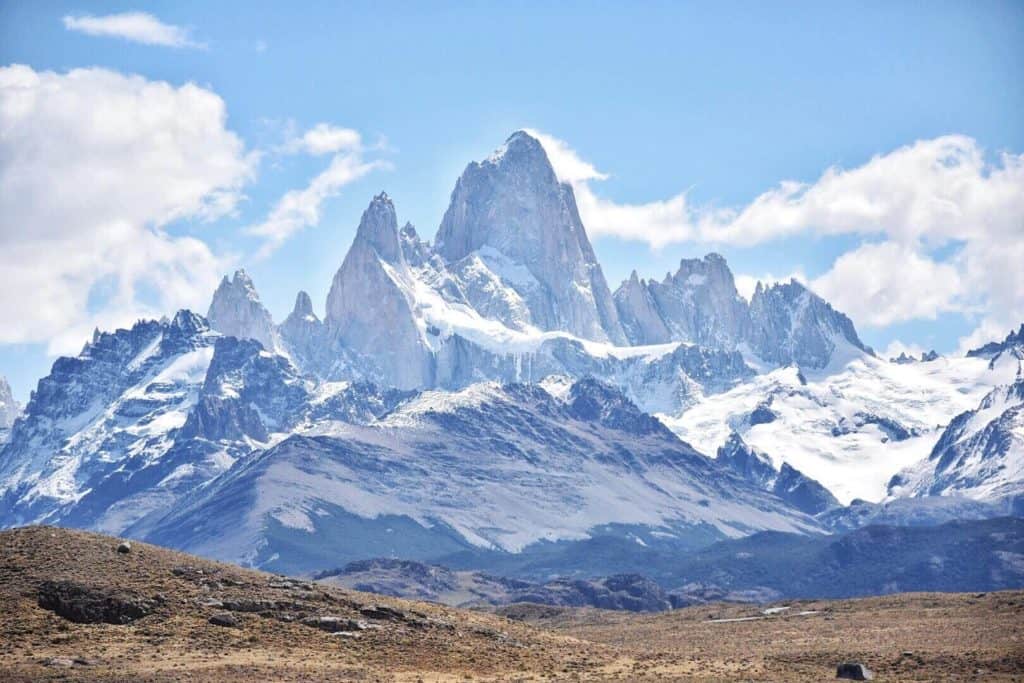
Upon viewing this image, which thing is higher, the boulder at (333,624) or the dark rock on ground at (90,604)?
the dark rock on ground at (90,604)

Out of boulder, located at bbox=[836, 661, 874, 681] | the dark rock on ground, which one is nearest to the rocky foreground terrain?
the dark rock on ground

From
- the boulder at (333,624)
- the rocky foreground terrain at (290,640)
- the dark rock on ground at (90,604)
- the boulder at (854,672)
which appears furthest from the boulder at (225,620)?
the boulder at (854,672)

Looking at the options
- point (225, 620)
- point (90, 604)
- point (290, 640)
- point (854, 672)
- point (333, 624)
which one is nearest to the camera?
point (854, 672)

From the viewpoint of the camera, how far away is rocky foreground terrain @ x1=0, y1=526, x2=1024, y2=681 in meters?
91.3

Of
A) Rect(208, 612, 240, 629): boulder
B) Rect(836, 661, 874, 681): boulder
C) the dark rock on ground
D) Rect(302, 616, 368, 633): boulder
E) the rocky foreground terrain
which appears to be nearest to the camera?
the rocky foreground terrain

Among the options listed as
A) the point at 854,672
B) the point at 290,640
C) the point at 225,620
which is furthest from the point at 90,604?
the point at 854,672

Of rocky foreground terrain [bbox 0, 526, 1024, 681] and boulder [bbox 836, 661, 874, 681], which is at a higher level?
rocky foreground terrain [bbox 0, 526, 1024, 681]

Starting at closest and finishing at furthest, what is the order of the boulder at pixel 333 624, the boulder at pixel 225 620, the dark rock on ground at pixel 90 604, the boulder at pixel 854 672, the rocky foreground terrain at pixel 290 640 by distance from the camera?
the rocky foreground terrain at pixel 290 640
the boulder at pixel 854 672
the dark rock on ground at pixel 90 604
the boulder at pixel 225 620
the boulder at pixel 333 624

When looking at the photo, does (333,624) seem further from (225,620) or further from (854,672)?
(854,672)

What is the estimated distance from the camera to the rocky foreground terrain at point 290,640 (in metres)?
91.3

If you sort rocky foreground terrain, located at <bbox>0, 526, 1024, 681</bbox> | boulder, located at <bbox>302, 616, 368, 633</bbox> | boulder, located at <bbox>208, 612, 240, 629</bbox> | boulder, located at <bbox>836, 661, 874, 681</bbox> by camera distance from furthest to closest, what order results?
boulder, located at <bbox>302, 616, 368, 633</bbox> < boulder, located at <bbox>208, 612, 240, 629</bbox> < boulder, located at <bbox>836, 661, 874, 681</bbox> < rocky foreground terrain, located at <bbox>0, 526, 1024, 681</bbox>

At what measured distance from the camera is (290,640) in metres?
97.0

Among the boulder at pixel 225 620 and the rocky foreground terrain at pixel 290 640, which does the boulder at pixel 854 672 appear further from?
the boulder at pixel 225 620

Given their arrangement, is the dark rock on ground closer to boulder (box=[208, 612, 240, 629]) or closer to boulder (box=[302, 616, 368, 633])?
boulder (box=[208, 612, 240, 629])
